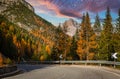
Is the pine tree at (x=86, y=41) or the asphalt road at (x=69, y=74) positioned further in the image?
the pine tree at (x=86, y=41)

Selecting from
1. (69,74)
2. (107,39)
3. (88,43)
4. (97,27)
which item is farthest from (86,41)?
(69,74)

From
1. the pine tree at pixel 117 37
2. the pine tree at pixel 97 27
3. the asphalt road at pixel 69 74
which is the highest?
the pine tree at pixel 97 27

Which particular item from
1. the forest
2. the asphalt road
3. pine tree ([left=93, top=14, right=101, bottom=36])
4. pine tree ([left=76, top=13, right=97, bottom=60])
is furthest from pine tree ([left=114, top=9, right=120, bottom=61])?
the asphalt road

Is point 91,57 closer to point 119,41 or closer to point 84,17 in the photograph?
point 84,17

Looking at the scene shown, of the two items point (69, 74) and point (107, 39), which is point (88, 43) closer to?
point (107, 39)

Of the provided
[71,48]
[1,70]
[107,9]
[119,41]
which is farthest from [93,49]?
[1,70]

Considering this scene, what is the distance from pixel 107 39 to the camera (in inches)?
3081

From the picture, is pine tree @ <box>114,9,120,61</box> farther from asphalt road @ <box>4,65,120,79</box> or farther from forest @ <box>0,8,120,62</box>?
asphalt road @ <box>4,65,120,79</box>

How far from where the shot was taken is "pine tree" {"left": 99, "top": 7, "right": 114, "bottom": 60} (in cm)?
7731

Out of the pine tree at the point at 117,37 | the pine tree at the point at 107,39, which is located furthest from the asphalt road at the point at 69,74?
the pine tree at the point at 107,39

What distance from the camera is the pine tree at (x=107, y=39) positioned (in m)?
77.3

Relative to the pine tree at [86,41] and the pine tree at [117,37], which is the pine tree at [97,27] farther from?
the pine tree at [117,37]

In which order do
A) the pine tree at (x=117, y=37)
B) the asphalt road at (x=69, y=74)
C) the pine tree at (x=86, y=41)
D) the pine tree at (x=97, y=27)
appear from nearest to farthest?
the asphalt road at (x=69, y=74)
the pine tree at (x=117, y=37)
the pine tree at (x=86, y=41)
the pine tree at (x=97, y=27)

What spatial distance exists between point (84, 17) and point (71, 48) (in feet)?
34.3
